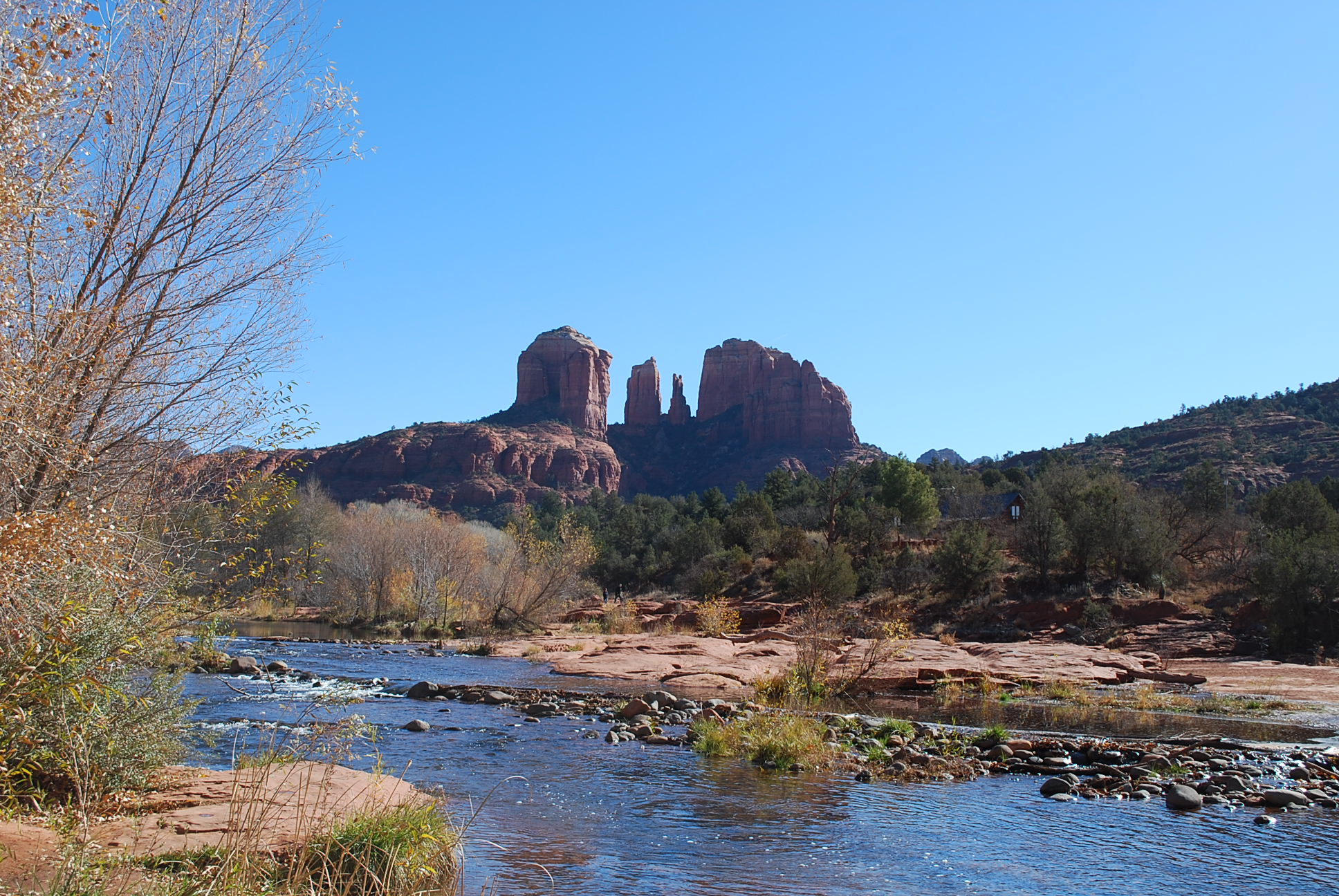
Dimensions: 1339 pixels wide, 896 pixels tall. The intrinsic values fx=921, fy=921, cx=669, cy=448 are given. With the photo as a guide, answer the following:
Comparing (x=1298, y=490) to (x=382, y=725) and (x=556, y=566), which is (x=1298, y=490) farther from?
(x=382, y=725)

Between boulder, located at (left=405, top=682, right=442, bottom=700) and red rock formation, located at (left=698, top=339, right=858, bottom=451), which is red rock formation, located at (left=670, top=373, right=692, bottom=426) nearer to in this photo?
red rock formation, located at (left=698, top=339, right=858, bottom=451)

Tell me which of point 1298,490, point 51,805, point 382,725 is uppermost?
point 1298,490

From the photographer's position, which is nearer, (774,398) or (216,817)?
(216,817)

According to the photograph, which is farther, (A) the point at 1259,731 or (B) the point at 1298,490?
(B) the point at 1298,490

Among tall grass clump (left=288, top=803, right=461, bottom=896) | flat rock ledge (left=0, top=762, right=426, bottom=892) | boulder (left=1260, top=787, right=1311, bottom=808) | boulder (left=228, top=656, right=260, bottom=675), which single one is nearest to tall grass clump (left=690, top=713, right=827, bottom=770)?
boulder (left=1260, top=787, right=1311, bottom=808)

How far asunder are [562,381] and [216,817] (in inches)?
5140

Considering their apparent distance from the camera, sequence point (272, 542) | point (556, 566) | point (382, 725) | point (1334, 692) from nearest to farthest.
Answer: point (382, 725), point (1334, 692), point (556, 566), point (272, 542)

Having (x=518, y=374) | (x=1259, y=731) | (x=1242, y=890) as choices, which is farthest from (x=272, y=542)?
(x=518, y=374)

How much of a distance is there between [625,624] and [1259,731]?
77.9 ft

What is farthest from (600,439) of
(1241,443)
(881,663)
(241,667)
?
(881,663)

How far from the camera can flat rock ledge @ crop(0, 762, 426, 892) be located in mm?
4812

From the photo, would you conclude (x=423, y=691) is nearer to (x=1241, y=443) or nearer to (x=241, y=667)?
(x=241, y=667)

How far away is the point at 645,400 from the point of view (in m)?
144

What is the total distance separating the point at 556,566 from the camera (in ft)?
127
